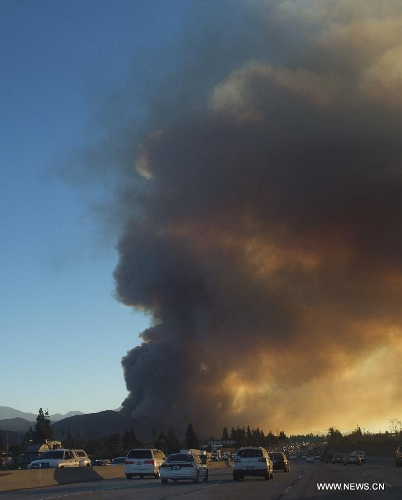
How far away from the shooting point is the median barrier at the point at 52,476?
3469cm

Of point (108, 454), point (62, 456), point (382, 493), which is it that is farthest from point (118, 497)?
point (108, 454)

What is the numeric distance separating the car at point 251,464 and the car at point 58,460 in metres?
13.1

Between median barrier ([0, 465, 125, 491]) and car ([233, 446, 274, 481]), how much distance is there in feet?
34.8

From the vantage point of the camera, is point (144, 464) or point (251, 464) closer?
point (251, 464)

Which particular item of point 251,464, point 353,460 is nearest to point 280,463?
point 353,460

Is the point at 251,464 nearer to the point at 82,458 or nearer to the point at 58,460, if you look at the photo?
Result: the point at 58,460

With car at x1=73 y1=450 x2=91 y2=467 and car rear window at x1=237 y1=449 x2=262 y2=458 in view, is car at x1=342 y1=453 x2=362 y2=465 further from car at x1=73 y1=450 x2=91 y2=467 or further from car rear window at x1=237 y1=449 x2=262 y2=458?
car rear window at x1=237 y1=449 x2=262 y2=458

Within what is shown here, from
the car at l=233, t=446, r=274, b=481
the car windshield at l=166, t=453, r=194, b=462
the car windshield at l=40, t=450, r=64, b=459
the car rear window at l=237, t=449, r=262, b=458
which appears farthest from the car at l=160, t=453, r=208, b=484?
the car windshield at l=40, t=450, r=64, b=459

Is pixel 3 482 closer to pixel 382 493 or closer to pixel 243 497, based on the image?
pixel 243 497

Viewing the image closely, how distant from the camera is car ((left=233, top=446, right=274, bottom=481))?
130ft

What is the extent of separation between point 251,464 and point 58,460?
14793mm

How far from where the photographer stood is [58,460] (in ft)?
153

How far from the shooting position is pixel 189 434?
19625 centimetres

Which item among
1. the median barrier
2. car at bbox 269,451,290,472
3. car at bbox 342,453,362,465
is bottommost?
car at bbox 342,453,362,465
